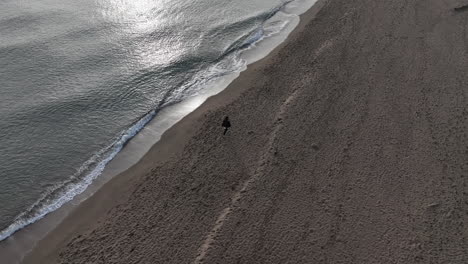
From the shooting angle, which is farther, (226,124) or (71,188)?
(226,124)

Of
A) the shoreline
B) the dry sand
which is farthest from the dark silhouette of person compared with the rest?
the shoreline

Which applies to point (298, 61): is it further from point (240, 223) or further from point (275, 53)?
point (240, 223)

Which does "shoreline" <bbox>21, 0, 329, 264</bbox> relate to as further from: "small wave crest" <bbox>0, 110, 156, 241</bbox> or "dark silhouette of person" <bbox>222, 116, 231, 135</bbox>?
"dark silhouette of person" <bbox>222, 116, 231, 135</bbox>

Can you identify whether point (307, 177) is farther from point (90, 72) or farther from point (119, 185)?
point (90, 72)

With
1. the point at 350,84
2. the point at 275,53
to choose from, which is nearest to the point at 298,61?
the point at 275,53

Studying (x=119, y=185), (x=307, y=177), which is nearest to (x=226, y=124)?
(x=307, y=177)

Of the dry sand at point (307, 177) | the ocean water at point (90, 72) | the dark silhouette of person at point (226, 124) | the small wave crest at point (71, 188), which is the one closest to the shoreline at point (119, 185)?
the dry sand at point (307, 177)
